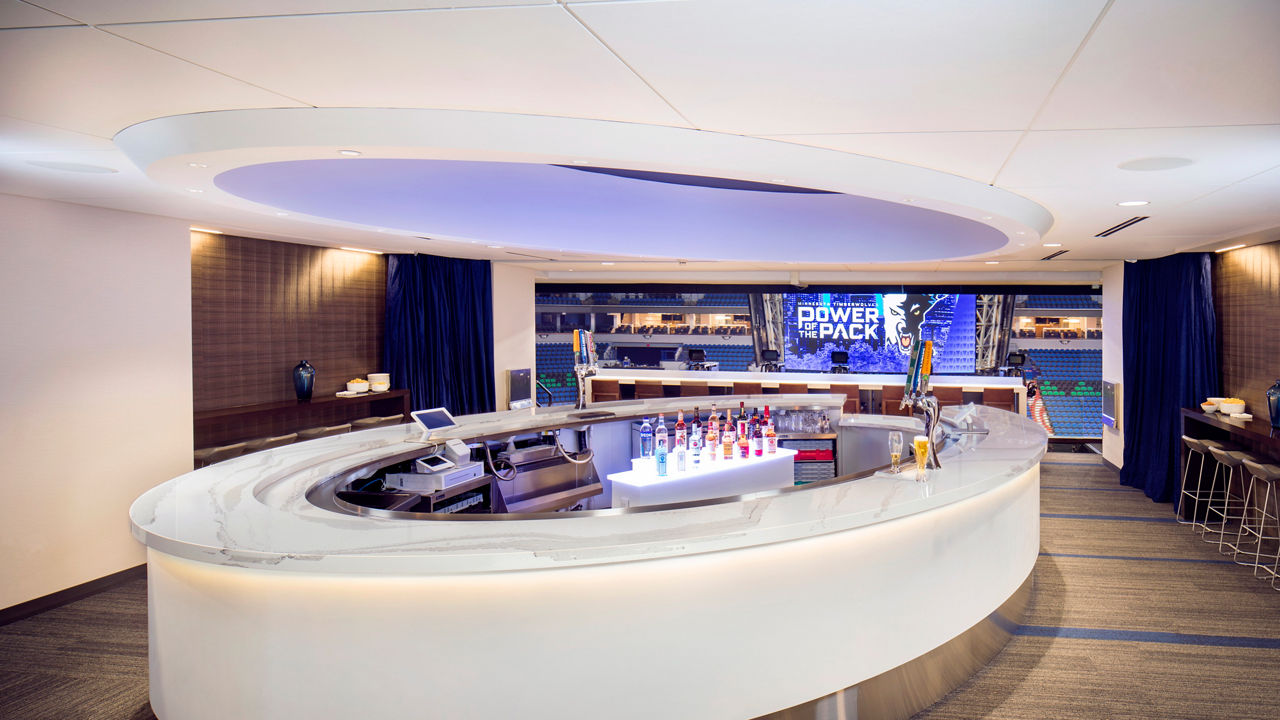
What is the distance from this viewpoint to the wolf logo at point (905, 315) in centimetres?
1073

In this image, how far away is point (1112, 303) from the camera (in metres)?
7.53

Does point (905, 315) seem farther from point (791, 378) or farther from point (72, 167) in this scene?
point (72, 167)

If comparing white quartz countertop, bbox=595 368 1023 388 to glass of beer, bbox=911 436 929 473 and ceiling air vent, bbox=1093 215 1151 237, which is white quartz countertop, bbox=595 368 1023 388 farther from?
glass of beer, bbox=911 436 929 473

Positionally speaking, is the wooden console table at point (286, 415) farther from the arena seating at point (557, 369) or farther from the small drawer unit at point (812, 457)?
the arena seating at point (557, 369)

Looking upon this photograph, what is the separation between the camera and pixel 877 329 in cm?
1109

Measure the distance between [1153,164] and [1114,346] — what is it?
5690mm

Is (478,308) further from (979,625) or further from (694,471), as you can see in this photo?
(979,625)

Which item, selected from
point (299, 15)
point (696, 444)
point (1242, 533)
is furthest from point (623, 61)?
point (1242, 533)

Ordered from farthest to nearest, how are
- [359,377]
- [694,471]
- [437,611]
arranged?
[359,377], [694,471], [437,611]

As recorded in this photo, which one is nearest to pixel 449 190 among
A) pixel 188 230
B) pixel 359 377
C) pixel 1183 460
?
pixel 188 230

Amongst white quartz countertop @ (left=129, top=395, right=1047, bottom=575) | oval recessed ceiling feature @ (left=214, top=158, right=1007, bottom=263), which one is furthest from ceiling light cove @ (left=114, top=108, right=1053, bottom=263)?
white quartz countertop @ (left=129, top=395, right=1047, bottom=575)

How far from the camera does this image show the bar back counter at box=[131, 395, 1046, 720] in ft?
6.91

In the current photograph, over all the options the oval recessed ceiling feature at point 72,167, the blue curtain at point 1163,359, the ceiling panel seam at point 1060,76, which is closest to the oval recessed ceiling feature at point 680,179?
the ceiling panel seam at point 1060,76

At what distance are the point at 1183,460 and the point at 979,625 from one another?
167 inches
